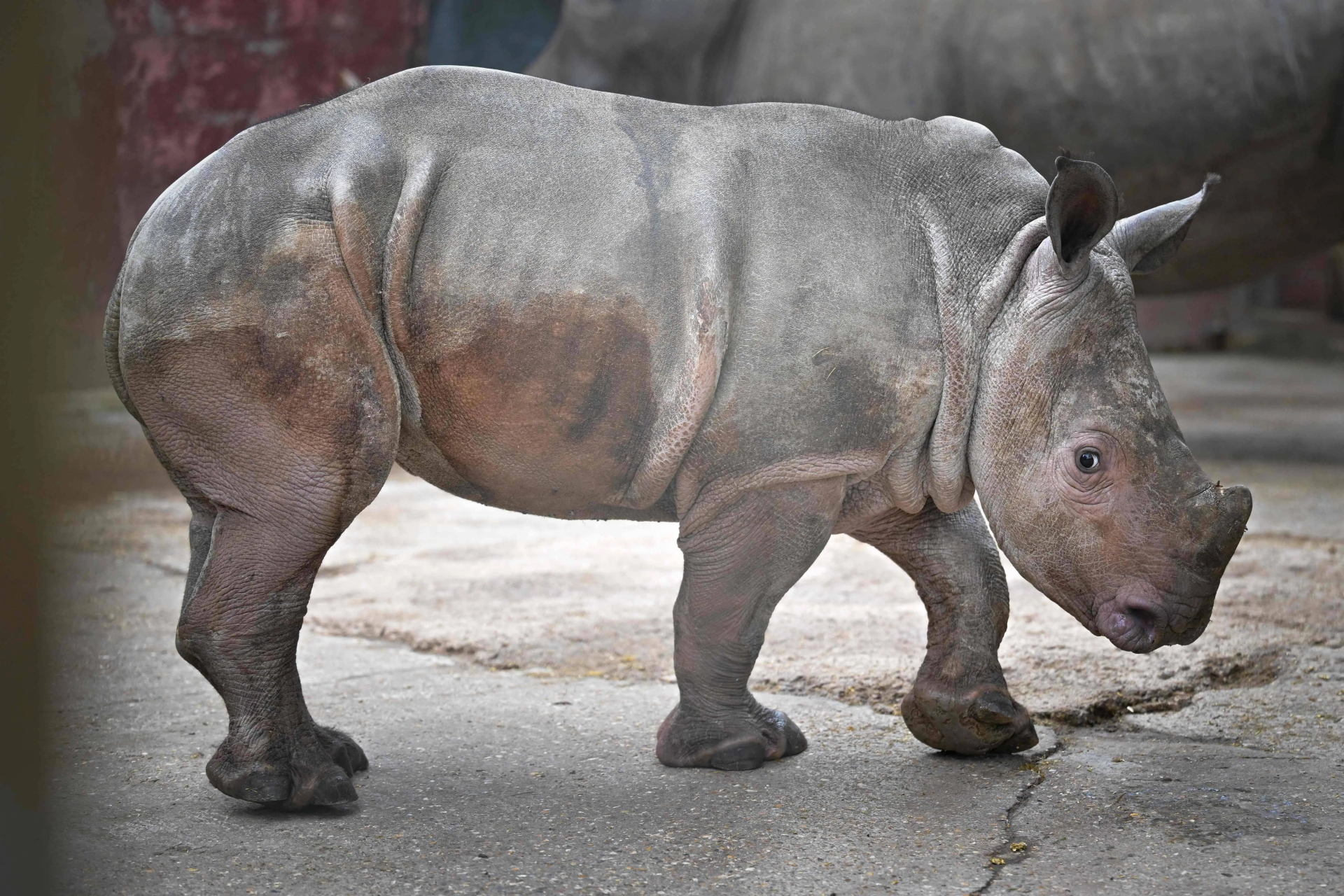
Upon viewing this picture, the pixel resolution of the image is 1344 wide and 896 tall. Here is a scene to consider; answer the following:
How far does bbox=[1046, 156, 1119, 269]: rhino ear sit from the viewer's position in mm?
2273

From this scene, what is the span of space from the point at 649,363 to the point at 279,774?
0.91m

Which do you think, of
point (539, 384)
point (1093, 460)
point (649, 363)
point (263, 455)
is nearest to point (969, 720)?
point (1093, 460)

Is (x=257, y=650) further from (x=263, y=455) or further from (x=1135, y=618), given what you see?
(x=1135, y=618)

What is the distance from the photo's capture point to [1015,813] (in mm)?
2279

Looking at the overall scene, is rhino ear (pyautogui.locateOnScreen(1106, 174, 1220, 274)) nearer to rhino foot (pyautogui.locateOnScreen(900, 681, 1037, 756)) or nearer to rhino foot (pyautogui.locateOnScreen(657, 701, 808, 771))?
rhino foot (pyautogui.locateOnScreen(900, 681, 1037, 756))

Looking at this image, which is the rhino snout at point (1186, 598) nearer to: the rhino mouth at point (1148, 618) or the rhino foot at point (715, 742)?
the rhino mouth at point (1148, 618)

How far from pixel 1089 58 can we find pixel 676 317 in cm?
365

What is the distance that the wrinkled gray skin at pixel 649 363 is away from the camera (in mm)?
2270

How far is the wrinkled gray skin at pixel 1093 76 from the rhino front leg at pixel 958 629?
310cm

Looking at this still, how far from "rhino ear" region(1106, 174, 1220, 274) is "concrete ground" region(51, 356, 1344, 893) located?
3.07ft

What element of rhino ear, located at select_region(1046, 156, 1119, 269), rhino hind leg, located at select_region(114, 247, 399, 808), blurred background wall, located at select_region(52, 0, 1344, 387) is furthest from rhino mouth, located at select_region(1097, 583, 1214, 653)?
blurred background wall, located at select_region(52, 0, 1344, 387)

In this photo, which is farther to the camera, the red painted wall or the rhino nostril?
the red painted wall

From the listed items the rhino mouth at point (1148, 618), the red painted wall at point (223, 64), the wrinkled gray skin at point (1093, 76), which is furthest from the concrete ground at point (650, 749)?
the red painted wall at point (223, 64)

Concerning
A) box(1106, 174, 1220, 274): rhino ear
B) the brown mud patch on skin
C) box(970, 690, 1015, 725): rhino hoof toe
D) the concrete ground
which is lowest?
the concrete ground
